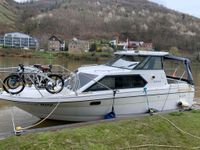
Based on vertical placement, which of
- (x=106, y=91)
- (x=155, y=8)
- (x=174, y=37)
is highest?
(x=155, y=8)

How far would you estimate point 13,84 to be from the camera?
924 centimetres

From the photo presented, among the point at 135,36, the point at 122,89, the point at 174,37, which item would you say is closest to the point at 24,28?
the point at 135,36

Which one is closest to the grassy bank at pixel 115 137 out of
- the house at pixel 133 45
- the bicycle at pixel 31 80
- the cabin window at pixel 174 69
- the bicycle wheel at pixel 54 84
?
the bicycle wheel at pixel 54 84

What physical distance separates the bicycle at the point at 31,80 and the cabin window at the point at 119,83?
1032 mm

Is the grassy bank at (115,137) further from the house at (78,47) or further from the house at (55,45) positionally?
the house at (55,45)

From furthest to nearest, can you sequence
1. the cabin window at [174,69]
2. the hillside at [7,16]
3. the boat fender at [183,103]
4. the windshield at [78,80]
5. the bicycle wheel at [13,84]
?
the hillside at [7,16] < the cabin window at [174,69] < the boat fender at [183,103] < the windshield at [78,80] < the bicycle wheel at [13,84]

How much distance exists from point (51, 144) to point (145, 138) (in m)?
1.87

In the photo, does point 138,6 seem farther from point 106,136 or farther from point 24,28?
point 106,136

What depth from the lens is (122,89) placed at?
9.78 meters

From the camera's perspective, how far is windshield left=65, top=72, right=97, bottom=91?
9648 mm

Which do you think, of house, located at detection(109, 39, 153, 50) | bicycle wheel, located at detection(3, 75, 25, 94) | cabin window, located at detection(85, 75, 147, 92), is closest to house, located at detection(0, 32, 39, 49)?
house, located at detection(109, 39, 153, 50)

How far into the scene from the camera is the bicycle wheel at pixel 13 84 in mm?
9062

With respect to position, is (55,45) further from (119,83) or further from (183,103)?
(119,83)

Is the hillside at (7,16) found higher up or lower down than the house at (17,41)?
higher up
